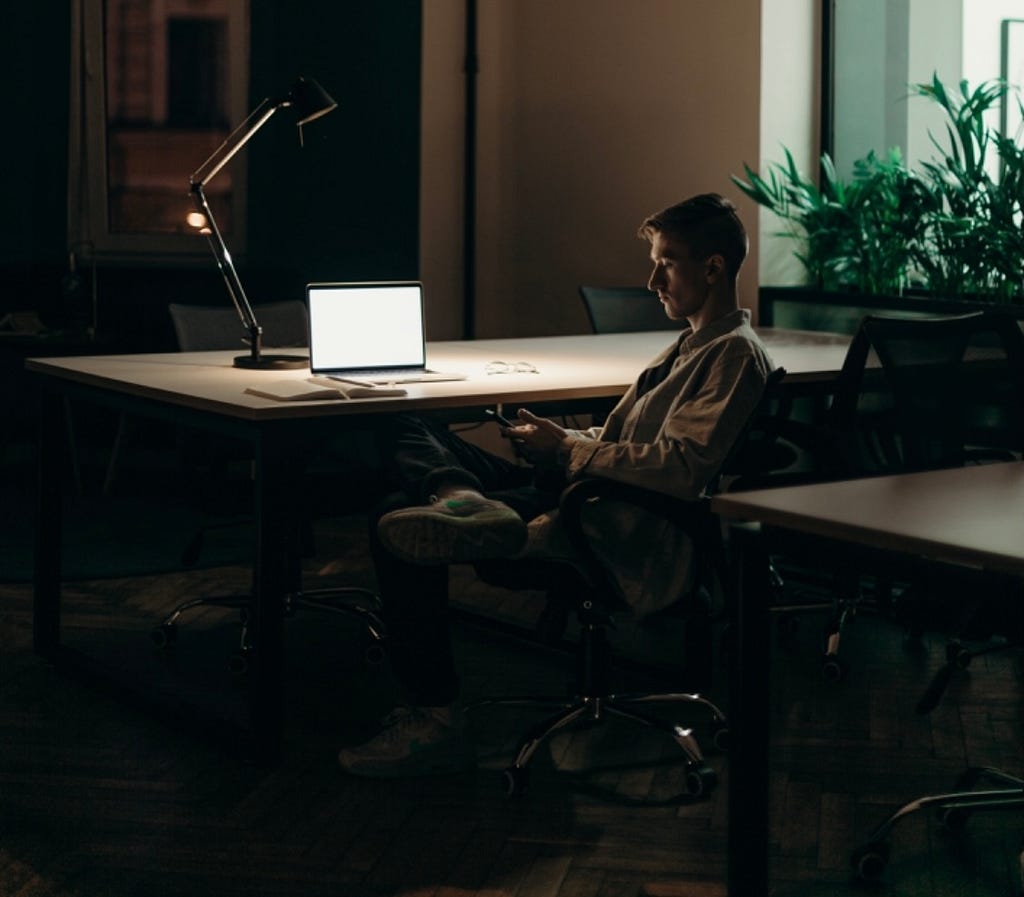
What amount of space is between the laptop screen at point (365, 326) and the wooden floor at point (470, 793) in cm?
80

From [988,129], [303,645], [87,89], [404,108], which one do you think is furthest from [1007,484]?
[87,89]

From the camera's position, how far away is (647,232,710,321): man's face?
10.9ft

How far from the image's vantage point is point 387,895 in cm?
272

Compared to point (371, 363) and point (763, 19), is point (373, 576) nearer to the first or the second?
point (371, 363)

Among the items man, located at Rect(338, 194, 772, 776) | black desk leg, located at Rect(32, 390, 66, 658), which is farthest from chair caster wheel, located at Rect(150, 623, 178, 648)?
man, located at Rect(338, 194, 772, 776)

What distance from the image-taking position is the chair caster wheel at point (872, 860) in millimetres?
2783

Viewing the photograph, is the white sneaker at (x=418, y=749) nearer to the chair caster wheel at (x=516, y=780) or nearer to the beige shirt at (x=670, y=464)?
the chair caster wheel at (x=516, y=780)

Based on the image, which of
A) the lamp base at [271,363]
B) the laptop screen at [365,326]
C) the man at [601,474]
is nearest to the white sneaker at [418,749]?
the man at [601,474]

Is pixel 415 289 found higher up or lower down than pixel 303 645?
higher up

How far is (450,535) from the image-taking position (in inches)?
122

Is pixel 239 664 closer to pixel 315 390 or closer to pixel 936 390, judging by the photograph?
pixel 315 390

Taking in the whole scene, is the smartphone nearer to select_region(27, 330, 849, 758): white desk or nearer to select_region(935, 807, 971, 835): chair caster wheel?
select_region(27, 330, 849, 758): white desk

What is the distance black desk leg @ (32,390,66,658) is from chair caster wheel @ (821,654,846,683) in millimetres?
2049

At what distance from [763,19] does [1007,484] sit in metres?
3.85
